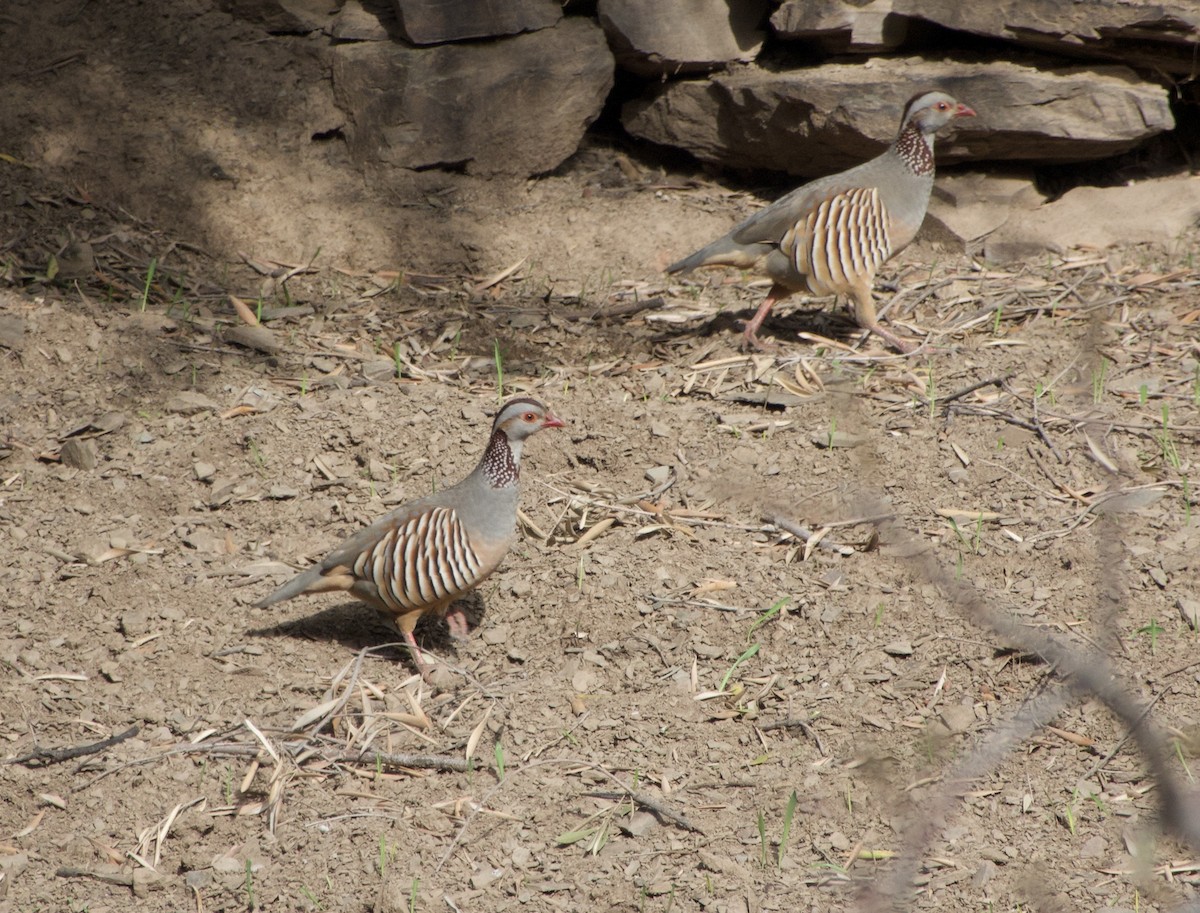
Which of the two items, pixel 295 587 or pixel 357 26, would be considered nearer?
pixel 295 587

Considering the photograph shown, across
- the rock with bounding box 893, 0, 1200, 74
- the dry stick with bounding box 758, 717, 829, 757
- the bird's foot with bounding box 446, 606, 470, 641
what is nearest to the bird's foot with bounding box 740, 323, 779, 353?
the rock with bounding box 893, 0, 1200, 74

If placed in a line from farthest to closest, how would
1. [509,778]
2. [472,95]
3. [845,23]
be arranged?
[472,95]
[845,23]
[509,778]

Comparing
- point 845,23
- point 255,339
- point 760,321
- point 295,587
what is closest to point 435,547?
point 295,587

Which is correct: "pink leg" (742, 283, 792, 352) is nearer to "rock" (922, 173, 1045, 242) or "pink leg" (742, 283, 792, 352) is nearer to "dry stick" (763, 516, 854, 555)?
"rock" (922, 173, 1045, 242)

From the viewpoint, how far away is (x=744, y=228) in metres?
6.19

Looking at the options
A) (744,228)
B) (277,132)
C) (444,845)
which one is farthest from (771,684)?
(277,132)

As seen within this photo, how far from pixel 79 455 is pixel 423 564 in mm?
1956

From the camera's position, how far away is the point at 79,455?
208 inches

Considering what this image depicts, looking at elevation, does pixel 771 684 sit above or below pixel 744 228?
below

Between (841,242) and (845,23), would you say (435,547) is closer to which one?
(841,242)

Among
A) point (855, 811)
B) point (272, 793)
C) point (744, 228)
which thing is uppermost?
point (744, 228)

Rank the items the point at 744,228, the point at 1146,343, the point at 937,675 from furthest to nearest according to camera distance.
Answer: the point at 744,228 < the point at 1146,343 < the point at 937,675

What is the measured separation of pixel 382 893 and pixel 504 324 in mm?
3603

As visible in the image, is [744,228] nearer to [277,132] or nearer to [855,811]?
[277,132]
